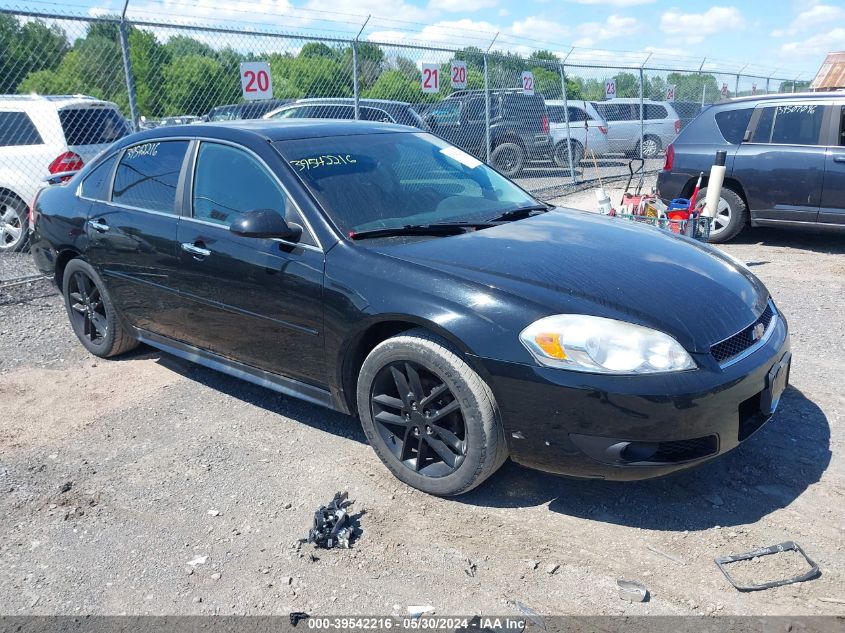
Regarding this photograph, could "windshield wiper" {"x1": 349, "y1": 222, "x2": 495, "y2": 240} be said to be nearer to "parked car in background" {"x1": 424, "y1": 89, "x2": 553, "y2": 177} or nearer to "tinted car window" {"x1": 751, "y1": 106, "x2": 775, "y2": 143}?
"tinted car window" {"x1": 751, "y1": 106, "x2": 775, "y2": 143}

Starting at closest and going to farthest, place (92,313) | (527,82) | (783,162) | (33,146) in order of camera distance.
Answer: (92,313) < (783,162) < (33,146) < (527,82)

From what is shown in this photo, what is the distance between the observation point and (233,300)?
157 inches

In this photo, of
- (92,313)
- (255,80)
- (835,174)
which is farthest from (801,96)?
(92,313)

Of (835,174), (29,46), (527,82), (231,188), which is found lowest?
(835,174)

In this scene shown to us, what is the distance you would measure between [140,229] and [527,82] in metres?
9.95

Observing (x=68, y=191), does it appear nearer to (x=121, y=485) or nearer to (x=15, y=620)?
(x=121, y=485)

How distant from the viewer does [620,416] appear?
9.52 ft

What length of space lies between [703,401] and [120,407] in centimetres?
342

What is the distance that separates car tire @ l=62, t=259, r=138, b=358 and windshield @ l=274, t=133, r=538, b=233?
194 centimetres

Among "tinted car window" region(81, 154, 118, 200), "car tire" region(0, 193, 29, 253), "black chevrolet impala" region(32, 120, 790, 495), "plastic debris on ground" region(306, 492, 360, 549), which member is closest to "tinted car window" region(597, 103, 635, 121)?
"car tire" region(0, 193, 29, 253)

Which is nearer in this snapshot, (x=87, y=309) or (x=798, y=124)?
(x=87, y=309)

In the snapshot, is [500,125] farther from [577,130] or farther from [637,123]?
[637,123]

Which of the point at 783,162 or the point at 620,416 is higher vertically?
the point at 783,162

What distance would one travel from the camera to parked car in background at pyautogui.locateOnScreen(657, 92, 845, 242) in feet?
26.3
